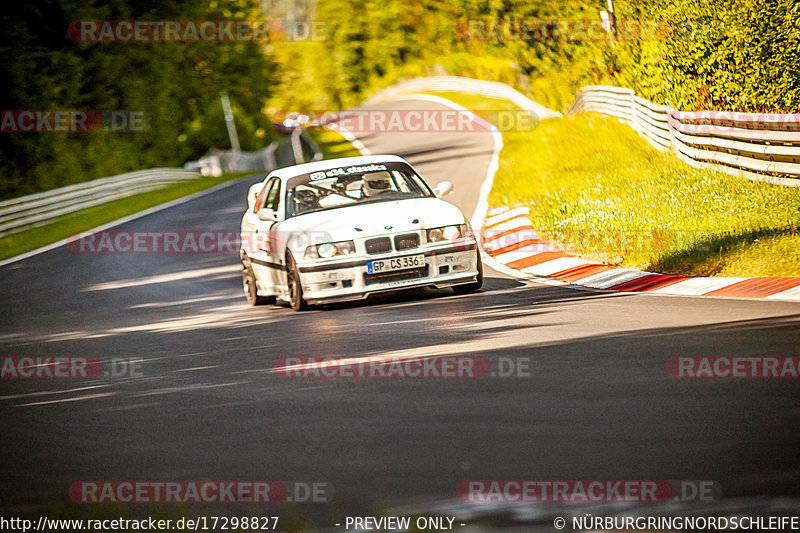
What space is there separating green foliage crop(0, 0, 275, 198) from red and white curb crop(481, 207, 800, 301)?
3311 cm

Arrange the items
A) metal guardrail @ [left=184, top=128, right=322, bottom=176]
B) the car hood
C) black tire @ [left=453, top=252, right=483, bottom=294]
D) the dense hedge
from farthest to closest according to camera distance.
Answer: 1. metal guardrail @ [left=184, top=128, right=322, bottom=176]
2. the dense hedge
3. black tire @ [left=453, top=252, right=483, bottom=294]
4. the car hood

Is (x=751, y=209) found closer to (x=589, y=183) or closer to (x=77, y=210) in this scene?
(x=589, y=183)

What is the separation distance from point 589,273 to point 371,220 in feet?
9.04

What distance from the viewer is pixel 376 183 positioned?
12648 millimetres

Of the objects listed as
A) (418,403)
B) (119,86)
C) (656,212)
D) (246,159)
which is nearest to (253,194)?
(656,212)

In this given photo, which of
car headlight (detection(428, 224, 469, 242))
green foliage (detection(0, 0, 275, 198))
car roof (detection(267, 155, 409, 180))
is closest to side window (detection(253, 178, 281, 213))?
car roof (detection(267, 155, 409, 180))

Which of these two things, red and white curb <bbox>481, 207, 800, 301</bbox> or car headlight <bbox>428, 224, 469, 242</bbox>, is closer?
red and white curb <bbox>481, 207, 800, 301</bbox>

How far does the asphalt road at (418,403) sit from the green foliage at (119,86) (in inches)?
1456

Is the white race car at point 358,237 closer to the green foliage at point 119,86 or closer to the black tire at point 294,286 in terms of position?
the black tire at point 294,286

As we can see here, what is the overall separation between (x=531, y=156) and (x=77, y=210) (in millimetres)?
14921

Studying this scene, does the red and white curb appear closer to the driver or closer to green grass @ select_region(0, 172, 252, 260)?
the driver

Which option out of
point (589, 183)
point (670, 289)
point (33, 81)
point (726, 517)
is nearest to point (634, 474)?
point (726, 517)

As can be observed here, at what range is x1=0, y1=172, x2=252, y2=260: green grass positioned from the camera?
24.8 m

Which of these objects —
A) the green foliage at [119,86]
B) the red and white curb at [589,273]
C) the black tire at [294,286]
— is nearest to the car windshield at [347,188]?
the black tire at [294,286]
